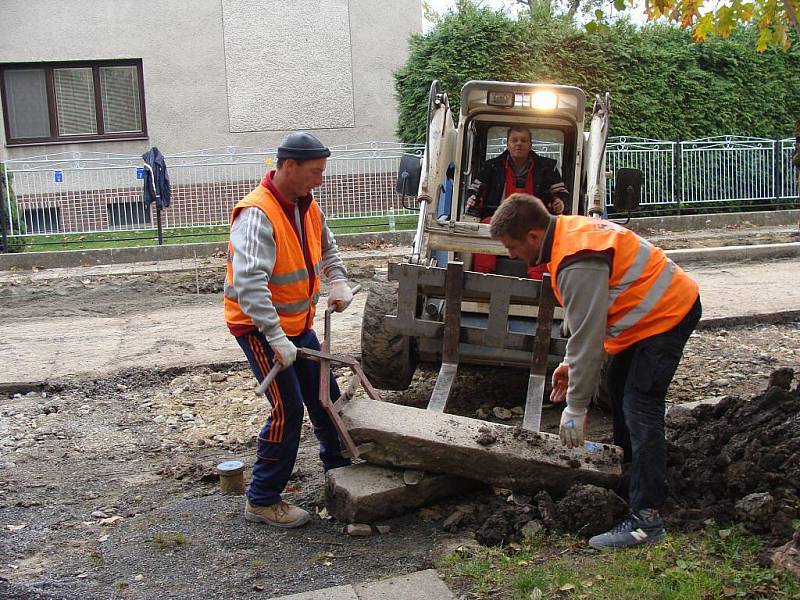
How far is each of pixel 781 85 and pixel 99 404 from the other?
14588 mm

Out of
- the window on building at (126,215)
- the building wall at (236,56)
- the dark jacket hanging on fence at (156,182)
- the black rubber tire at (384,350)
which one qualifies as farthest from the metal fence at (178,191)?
the black rubber tire at (384,350)

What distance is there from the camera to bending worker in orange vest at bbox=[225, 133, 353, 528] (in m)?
4.07

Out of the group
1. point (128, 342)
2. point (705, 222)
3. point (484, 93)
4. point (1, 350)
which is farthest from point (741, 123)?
point (1, 350)

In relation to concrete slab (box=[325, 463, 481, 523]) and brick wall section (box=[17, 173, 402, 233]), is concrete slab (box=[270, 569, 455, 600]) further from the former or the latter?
brick wall section (box=[17, 173, 402, 233])

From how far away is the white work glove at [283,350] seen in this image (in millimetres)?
4074

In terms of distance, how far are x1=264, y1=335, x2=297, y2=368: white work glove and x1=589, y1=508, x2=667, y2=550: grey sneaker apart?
5.32ft

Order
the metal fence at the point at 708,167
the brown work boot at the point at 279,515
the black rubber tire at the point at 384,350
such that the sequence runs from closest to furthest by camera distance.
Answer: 1. the brown work boot at the point at 279,515
2. the black rubber tire at the point at 384,350
3. the metal fence at the point at 708,167

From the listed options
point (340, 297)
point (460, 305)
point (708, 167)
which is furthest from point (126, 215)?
point (340, 297)

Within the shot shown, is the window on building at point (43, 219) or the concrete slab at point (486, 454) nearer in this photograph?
the concrete slab at point (486, 454)

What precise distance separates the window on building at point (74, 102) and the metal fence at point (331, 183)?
2.24 meters

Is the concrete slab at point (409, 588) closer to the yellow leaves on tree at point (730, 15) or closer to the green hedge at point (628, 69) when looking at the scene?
the yellow leaves on tree at point (730, 15)

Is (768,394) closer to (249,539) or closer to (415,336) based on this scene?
(415,336)

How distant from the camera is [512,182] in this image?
673 cm

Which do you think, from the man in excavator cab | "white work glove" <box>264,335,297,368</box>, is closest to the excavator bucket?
"white work glove" <box>264,335,297,368</box>
